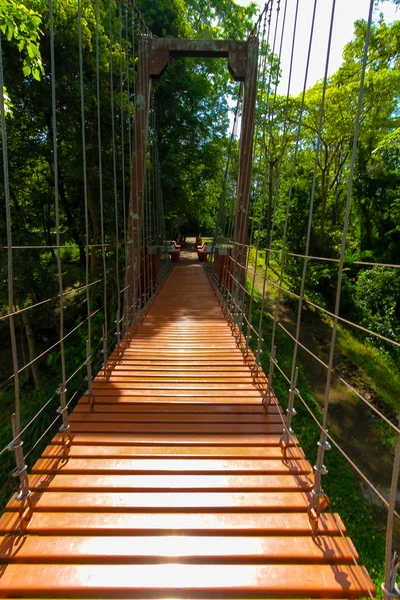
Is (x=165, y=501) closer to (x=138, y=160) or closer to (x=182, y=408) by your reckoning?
(x=182, y=408)

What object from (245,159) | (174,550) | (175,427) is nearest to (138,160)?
(245,159)

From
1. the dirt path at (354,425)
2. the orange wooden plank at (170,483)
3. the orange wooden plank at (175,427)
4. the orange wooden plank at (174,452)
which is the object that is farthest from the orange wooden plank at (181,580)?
the dirt path at (354,425)

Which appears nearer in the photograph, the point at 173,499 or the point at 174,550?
the point at 174,550

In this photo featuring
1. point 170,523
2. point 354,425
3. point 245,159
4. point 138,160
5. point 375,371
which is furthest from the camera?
point 375,371

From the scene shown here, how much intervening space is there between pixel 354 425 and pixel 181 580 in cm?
501

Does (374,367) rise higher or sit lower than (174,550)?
lower

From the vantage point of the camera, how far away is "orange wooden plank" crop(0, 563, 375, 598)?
0.91 meters

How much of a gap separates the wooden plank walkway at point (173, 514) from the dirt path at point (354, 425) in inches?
113

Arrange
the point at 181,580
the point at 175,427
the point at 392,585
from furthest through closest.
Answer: the point at 175,427
the point at 181,580
the point at 392,585

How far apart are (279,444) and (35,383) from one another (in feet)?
18.8

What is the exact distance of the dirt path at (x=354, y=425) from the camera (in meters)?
4.05

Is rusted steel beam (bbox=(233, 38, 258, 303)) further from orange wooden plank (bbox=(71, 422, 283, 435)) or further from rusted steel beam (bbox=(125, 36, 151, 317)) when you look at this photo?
orange wooden plank (bbox=(71, 422, 283, 435))

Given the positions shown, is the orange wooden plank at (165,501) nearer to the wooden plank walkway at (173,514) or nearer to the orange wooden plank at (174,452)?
the wooden plank walkway at (173,514)

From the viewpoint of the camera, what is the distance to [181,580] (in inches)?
36.7
